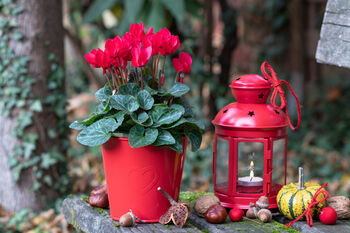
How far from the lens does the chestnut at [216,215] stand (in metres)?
1.39

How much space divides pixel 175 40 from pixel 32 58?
1.62 metres

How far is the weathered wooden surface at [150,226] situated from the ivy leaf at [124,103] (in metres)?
0.37

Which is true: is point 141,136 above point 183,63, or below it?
below

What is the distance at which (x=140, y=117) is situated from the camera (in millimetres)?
1350

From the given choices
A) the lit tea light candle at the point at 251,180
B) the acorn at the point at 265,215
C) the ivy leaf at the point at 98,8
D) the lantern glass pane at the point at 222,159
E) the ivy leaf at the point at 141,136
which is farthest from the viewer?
the ivy leaf at the point at 98,8

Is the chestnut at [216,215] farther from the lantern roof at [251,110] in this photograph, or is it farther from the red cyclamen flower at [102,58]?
the red cyclamen flower at [102,58]

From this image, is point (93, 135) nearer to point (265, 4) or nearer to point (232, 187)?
point (232, 187)

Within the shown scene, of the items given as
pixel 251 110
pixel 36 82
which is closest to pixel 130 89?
pixel 251 110

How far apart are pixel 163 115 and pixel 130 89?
0.45 ft

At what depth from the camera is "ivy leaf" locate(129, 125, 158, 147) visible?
1.30 m

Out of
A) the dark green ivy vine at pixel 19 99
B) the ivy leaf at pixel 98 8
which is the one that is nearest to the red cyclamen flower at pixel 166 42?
the dark green ivy vine at pixel 19 99

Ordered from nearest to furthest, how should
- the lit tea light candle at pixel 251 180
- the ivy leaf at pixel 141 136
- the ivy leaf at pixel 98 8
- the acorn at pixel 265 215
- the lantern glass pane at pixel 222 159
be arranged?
the ivy leaf at pixel 141 136, the acorn at pixel 265 215, the lit tea light candle at pixel 251 180, the lantern glass pane at pixel 222 159, the ivy leaf at pixel 98 8

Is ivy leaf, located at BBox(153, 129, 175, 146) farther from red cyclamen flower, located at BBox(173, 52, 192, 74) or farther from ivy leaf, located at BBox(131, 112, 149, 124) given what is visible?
red cyclamen flower, located at BBox(173, 52, 192, 74)

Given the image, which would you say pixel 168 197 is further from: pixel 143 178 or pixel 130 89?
pixel 130 89
